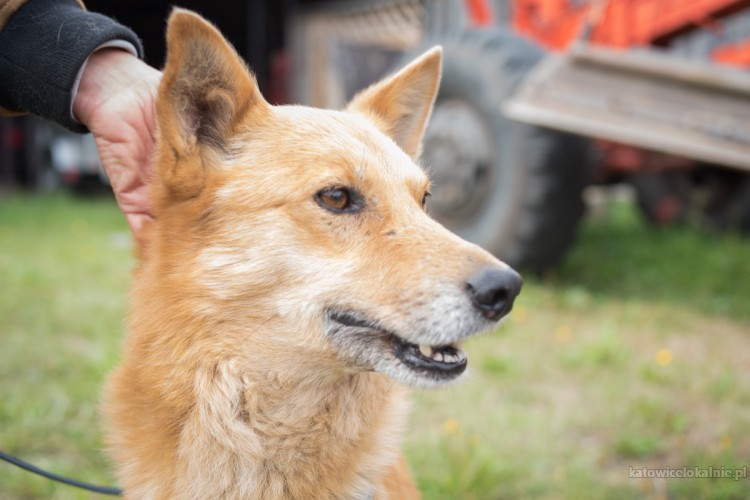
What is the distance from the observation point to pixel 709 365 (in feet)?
12.7

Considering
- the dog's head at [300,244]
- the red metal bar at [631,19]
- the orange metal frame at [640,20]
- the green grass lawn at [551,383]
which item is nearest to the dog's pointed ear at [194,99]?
the dog's head at [300,244]

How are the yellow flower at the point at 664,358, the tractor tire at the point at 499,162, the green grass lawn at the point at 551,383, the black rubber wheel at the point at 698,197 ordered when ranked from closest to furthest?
the green grass lawn at the point at 551,383 → the yellow flower at the point at 664,358 → the tractor tire at the point at 499,162 → the black rubber wheel at the point at 698,197

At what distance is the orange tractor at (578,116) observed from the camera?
4449 millimetres

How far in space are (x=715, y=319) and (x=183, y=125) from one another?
415 cm

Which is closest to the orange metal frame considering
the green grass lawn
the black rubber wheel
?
the black rubber wheel

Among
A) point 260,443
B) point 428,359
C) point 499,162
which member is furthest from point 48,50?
point 499,162

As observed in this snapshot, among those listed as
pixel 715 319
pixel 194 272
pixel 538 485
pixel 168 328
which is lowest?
pixel 715 319

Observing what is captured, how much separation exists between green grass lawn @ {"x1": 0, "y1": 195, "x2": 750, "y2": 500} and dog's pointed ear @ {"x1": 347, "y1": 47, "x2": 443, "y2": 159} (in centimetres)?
94

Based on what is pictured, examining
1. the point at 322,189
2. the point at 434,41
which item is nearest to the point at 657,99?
the point at 434,41

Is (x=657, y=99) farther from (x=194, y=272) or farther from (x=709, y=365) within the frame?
(x=194, y=272)

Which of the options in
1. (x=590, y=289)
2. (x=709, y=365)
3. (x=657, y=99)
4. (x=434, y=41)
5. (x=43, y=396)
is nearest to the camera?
(x=43, y=396)

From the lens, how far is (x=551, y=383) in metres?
3.86

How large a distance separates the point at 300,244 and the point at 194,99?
0.52 m

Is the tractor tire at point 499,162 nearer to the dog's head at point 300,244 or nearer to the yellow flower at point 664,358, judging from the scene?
the yellow flower at point 664,358
